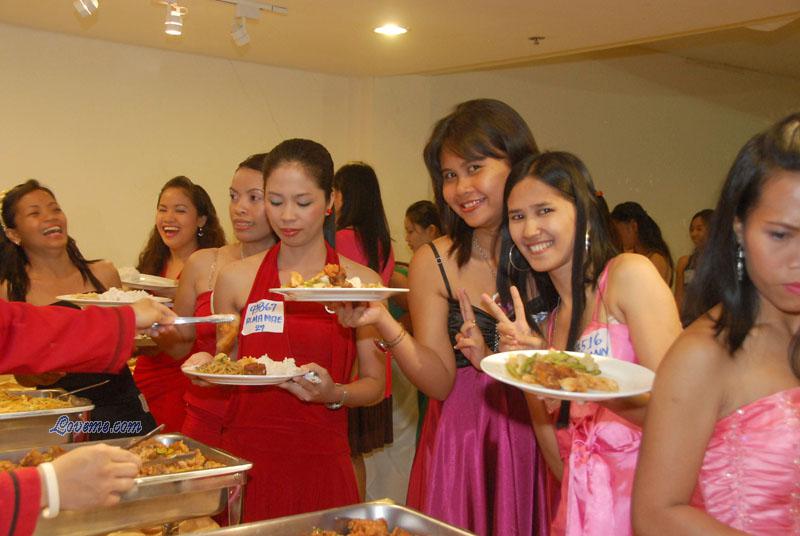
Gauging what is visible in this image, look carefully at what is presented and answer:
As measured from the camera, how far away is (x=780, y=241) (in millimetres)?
1245

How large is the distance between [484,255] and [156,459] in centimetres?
107

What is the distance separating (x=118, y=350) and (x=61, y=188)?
363 centimetres

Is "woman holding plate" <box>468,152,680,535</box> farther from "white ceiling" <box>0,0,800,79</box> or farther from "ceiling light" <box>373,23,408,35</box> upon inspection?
"ceiling light" <box>373,23,408,35</box>

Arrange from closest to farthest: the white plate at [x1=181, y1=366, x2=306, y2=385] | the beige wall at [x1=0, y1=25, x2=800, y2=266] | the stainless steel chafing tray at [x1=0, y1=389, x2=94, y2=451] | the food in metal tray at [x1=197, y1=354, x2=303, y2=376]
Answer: the white plate at [x1=181, y1=366, x2=306, y2=385], the food in metal tray at [x1=197, y1=354, x2=303, y2=376], the stainless steel chafing tray at [x1=0, y1=389, x2=94, y2=451], the beige wall at [x1=0, y1=25, x2=800, y2=266]

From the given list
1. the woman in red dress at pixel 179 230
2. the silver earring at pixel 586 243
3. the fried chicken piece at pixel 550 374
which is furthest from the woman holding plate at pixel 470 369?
the woman in red dress at pixel 179 230

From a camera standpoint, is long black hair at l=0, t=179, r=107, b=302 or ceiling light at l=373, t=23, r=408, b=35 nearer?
long black hair at l=0, t=179, r=107, b=302

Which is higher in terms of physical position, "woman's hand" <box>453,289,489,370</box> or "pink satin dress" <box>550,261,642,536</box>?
"woman's hand" <box>453,289,489,370</box>

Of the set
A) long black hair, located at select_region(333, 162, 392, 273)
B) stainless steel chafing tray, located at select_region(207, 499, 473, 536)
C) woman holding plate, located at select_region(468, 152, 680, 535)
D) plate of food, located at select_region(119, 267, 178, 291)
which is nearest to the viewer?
stainless steel chafing tray, located at select_region(207, 499, 473, 536)

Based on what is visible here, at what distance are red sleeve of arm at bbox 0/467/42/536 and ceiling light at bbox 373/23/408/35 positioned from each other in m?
3.76

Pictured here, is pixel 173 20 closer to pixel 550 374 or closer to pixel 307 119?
pixel 307 119

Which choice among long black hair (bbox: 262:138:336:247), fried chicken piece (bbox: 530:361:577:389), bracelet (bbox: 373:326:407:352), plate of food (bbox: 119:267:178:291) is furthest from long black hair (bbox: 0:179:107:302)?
fried chicken piece (bbox: 530:361:577:389)

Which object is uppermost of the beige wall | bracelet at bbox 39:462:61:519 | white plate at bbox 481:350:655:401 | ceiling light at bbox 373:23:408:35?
ceiling light at bbox 373:23:408:35

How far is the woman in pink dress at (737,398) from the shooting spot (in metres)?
1.28

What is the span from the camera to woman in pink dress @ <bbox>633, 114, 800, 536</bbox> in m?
1.28
